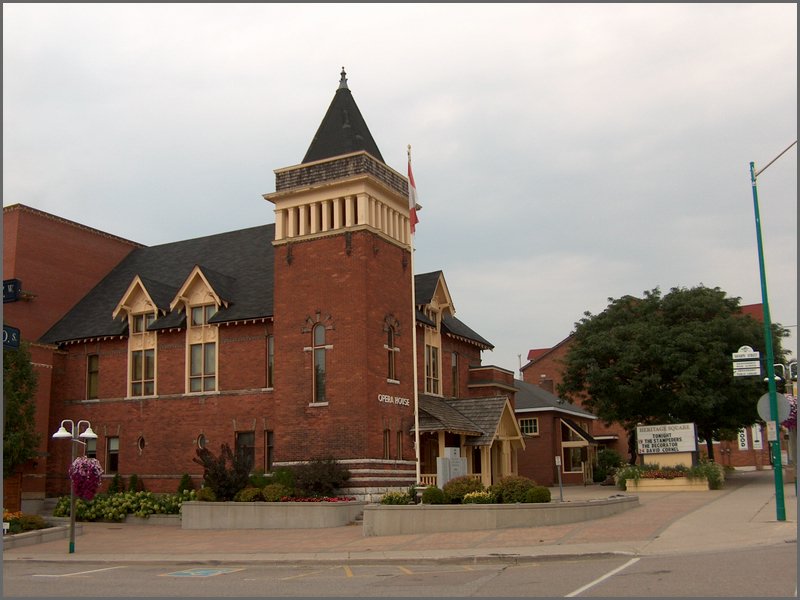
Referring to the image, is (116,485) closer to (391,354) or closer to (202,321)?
(202,321)

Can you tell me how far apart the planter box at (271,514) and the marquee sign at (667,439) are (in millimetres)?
14414

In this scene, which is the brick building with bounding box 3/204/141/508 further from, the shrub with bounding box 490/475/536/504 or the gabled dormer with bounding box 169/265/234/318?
the shrub with bounding box 490/475/536/504

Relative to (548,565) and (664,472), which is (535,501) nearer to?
(548,565)

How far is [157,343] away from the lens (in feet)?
124

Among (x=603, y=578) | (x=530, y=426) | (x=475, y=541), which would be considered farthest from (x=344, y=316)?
(x=530, y=426)

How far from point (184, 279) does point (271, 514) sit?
53.1ft

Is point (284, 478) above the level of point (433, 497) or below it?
above

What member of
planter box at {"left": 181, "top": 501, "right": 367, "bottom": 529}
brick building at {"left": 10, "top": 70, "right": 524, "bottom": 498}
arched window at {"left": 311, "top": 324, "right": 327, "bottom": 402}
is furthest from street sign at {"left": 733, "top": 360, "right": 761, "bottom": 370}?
arched window at {"left": 311, "top": 324, "right": 327, "bottom": 402}

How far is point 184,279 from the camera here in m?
40.9

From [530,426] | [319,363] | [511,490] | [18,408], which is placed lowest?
[511,490]

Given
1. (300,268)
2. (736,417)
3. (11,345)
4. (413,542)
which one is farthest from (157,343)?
(736,417)

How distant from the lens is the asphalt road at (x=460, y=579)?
12.9m

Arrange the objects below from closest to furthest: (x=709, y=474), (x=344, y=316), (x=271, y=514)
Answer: (x=271, y=514) → (x=344, y=316) → (x=709, y=474)

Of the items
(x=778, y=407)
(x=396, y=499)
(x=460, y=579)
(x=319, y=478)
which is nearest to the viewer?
(x=460, y=579)
